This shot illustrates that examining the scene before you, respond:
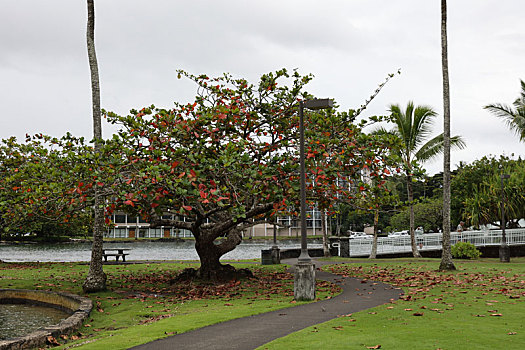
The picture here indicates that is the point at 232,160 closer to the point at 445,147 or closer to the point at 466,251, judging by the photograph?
the point at 445,147

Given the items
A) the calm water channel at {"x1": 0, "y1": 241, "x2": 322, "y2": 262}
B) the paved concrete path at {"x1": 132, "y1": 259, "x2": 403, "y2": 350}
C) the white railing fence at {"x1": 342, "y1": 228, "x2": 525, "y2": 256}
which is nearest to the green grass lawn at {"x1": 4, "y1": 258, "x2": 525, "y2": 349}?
the paved concrete path at {"x1": 132, "y1": 259, "x2": 403, "y2": 350}

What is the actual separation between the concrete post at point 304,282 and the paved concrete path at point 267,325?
41 centimetres

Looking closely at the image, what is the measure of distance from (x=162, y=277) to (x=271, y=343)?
13294 millimetres

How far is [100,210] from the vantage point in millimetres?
16422

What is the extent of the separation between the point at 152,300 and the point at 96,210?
138 inches

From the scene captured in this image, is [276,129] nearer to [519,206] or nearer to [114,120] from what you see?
[114,120]

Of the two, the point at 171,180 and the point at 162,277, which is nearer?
the point at 171,180

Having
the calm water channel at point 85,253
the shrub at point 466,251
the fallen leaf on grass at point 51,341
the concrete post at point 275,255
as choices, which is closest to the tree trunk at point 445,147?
the concrete post at point 275,255

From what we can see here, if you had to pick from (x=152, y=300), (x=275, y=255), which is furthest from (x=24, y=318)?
(x=275, y=255)

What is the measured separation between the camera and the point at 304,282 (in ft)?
43.9

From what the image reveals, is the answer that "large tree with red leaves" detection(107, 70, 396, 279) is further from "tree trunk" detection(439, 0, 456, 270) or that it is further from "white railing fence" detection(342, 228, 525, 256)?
"white railing fence" detection(342, 228, 525, 256)

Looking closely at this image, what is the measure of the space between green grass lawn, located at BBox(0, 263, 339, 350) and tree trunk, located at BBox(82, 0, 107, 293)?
0.45m

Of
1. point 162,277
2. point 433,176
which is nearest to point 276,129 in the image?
point 162,277

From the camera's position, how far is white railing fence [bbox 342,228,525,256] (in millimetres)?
34656
